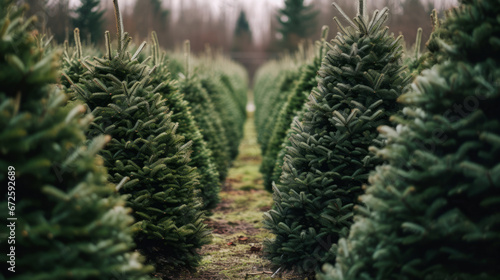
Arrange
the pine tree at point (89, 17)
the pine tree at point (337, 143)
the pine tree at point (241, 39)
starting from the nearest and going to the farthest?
the pine tree at point (337, 143)
the pine tree at point (89, 17)
the pine tree at point (241, 39)

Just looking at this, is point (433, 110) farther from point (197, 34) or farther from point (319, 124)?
point (197, 34)

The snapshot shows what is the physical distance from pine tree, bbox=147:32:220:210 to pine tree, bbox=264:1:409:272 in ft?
4.82

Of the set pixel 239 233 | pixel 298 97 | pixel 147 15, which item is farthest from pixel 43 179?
pixel 147 15

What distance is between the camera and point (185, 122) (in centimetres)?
552

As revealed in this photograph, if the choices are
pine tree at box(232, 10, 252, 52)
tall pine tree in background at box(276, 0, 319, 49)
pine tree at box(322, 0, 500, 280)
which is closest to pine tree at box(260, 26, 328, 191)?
pine tree at box(322, 0, 500, 280)

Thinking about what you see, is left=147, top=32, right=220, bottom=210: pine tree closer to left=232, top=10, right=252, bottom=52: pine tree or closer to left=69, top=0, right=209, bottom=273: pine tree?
left=69, top=0, right=209, bottom=273: pine tree

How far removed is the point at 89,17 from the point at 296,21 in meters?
33.2

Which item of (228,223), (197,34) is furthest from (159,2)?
(228,223)

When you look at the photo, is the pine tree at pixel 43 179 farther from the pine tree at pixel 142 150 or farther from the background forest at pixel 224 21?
the background forest at pixel 224 21

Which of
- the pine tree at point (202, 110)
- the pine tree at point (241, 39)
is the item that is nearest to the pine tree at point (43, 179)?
the pine tree at point (202, 110)

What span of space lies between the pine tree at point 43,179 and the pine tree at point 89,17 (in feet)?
26.3

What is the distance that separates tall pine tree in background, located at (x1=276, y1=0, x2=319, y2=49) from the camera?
3991 centimetres

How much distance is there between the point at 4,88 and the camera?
215 centimetres

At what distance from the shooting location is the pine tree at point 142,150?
385 centimetres
